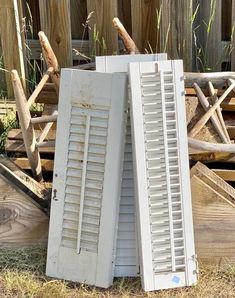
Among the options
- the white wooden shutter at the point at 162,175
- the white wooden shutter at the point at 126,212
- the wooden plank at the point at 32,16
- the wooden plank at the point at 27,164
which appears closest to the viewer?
the white wooden shutter at the point at 162,175

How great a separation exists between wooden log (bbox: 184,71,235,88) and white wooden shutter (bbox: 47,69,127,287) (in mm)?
660

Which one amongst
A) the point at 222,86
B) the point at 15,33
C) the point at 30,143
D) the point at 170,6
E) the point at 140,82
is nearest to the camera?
the point at 140,82

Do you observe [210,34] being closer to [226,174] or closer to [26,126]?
[226,174]

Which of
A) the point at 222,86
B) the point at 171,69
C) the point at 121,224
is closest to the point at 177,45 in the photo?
the point at 222,86

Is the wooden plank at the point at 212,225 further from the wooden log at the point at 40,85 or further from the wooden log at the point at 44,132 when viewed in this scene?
the wooden log at the point at 40,85

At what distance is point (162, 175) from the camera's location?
337 centimetres

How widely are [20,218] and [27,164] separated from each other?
13.3 inches

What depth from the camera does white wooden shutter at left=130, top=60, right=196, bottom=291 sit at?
3334 millimetres

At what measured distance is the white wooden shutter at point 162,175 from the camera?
131 inches

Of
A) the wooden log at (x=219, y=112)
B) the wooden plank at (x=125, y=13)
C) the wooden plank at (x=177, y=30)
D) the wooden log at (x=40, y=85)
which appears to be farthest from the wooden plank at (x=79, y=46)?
the wooden log at (x=219, y=112)

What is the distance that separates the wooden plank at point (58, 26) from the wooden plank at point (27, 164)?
2.91 feet

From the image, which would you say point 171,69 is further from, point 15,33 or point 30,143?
point 15,33

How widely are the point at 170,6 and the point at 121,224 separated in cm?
147

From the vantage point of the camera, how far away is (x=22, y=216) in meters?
3.74
